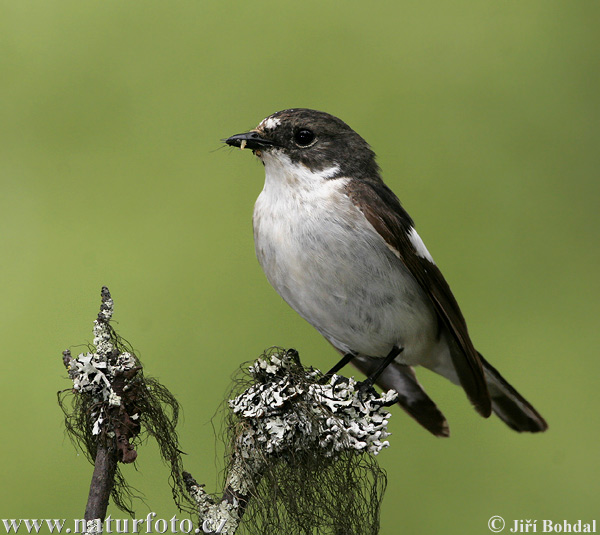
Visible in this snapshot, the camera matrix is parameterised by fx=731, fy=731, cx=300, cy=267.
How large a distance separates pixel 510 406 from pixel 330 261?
1016mm

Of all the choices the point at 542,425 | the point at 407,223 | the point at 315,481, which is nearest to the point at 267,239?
the point at 407,223

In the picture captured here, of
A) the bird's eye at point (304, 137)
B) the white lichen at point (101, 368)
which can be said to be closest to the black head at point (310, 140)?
the bird's eye at point (304, 137)

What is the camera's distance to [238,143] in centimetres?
212

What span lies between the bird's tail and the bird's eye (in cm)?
98

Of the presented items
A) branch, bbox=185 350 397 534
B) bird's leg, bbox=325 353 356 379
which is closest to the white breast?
bird's leg, bbox=325 353 356 379

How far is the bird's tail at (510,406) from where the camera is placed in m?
2.58

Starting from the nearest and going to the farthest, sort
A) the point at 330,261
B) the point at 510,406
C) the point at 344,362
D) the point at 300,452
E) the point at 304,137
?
the point at 300,452 < the point at 330,261 < the point at 304,137 < the point at 344,362 < the point at 510,406

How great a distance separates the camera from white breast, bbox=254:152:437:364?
6.81 feet

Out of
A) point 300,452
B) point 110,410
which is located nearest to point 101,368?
point 110,410

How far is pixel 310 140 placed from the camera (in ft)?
7.23

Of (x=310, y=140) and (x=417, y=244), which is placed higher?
(x=310, y=140)

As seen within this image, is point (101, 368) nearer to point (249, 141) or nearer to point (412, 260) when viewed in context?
point (249, 141)

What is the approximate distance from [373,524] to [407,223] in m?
0.93

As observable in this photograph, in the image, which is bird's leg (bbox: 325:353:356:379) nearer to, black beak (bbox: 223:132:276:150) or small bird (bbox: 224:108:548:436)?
small bird (bbox: 224:108:548:436)
